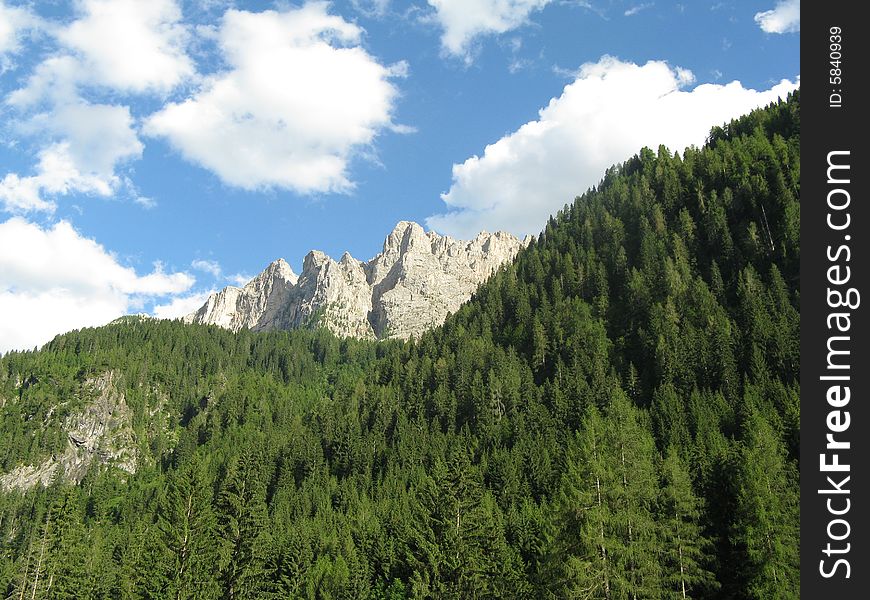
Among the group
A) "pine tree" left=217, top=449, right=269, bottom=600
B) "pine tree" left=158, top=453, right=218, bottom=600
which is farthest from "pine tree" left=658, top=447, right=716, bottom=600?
"pine tree" left=158, top=453, right=218, bottom=600

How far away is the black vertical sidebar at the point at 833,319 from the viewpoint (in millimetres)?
13688

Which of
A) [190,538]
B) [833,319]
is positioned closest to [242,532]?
[190,538]

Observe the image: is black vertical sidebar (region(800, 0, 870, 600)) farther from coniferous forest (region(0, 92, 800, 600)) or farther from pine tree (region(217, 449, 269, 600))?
pine tree (region(217, 449, 269, 600))

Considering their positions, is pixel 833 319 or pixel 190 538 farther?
pixel 190 538

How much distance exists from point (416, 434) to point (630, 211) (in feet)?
283

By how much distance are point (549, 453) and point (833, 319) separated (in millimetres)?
85117

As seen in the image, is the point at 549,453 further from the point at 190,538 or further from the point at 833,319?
the point at 833,319

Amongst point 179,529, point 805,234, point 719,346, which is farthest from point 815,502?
point 719,346

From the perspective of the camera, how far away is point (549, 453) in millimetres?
95500

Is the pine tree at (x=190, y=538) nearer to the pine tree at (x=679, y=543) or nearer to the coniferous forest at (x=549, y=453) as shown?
the coniferous forest at (x=549, y=453)

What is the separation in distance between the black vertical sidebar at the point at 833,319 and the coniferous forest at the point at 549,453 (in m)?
18.9

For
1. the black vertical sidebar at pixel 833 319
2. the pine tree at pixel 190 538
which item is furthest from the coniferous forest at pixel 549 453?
the black vertical sidebar at pixel 833 319

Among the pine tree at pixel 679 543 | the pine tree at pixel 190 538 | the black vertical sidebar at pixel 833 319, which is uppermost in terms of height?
the black vertical sidebar at pixel 833 319

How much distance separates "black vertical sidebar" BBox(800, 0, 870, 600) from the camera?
44.9 ft
